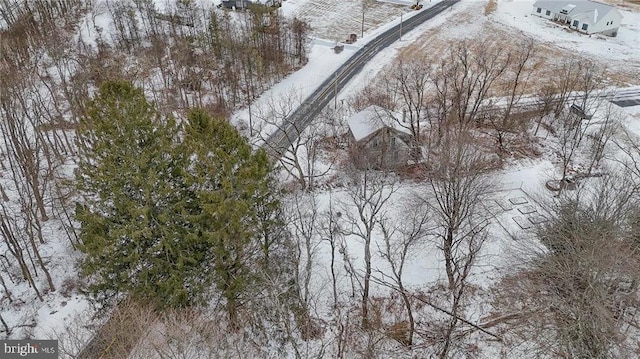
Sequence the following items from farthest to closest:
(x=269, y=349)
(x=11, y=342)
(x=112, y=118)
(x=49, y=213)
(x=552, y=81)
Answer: (x=552, y=81) → (x=49, y=213) → (x=269, y=349) → (x=11, y=342) → (x=112, y=118)

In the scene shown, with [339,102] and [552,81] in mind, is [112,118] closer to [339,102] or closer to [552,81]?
[339,102]

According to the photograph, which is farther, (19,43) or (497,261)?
(19,43)

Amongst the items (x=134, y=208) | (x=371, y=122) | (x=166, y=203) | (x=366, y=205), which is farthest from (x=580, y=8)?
(x=134, y=208)

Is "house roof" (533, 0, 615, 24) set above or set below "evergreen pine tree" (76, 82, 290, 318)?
below

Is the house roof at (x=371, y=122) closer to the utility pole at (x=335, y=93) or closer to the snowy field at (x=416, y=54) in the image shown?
the snowy field at (x=416, y=54)

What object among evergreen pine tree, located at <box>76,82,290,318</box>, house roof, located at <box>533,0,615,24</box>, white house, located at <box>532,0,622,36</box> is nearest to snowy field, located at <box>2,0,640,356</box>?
white house, located at <box>532,0,622,36</box>

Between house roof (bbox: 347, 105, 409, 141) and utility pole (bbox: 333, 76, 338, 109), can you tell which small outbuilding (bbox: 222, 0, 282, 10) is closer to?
utility pole (bbox: 333, 76, 338, 109)

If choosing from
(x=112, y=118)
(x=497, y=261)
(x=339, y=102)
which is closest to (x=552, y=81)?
(x=339, y=102)
